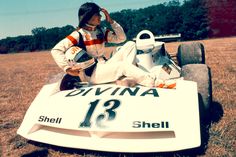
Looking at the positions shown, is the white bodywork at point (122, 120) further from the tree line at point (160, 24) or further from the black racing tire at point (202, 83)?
the tree line at point (160, 24)

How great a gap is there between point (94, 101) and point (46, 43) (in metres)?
74.5

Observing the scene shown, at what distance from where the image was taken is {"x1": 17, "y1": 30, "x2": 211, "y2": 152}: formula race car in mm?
3643

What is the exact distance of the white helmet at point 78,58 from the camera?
4758 mm

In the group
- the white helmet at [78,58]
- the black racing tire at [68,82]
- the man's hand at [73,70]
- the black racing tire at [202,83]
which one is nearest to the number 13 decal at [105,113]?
the man's hand at [73,70]

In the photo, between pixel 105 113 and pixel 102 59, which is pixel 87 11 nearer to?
pixel 102 59

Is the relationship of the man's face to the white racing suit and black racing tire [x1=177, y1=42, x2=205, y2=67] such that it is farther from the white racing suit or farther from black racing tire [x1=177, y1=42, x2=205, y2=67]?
black racing tire [x1=177, y1=42, x2=205, y2=67]

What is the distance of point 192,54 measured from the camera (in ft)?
22.2

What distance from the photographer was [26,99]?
25.3 ft

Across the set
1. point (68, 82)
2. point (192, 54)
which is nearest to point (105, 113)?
point (68, 82)

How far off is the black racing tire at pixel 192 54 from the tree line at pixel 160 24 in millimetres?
49639

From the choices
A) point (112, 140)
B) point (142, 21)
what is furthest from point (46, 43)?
point (112, 140)

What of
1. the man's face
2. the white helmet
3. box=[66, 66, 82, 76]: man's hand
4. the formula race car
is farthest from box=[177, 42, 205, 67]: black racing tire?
box=[66, 66, 82, 76]: man's hand

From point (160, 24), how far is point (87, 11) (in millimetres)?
68659

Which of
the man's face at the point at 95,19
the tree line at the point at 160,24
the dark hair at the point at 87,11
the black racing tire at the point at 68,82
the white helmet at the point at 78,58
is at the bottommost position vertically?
the tree line at the point at 160,24
